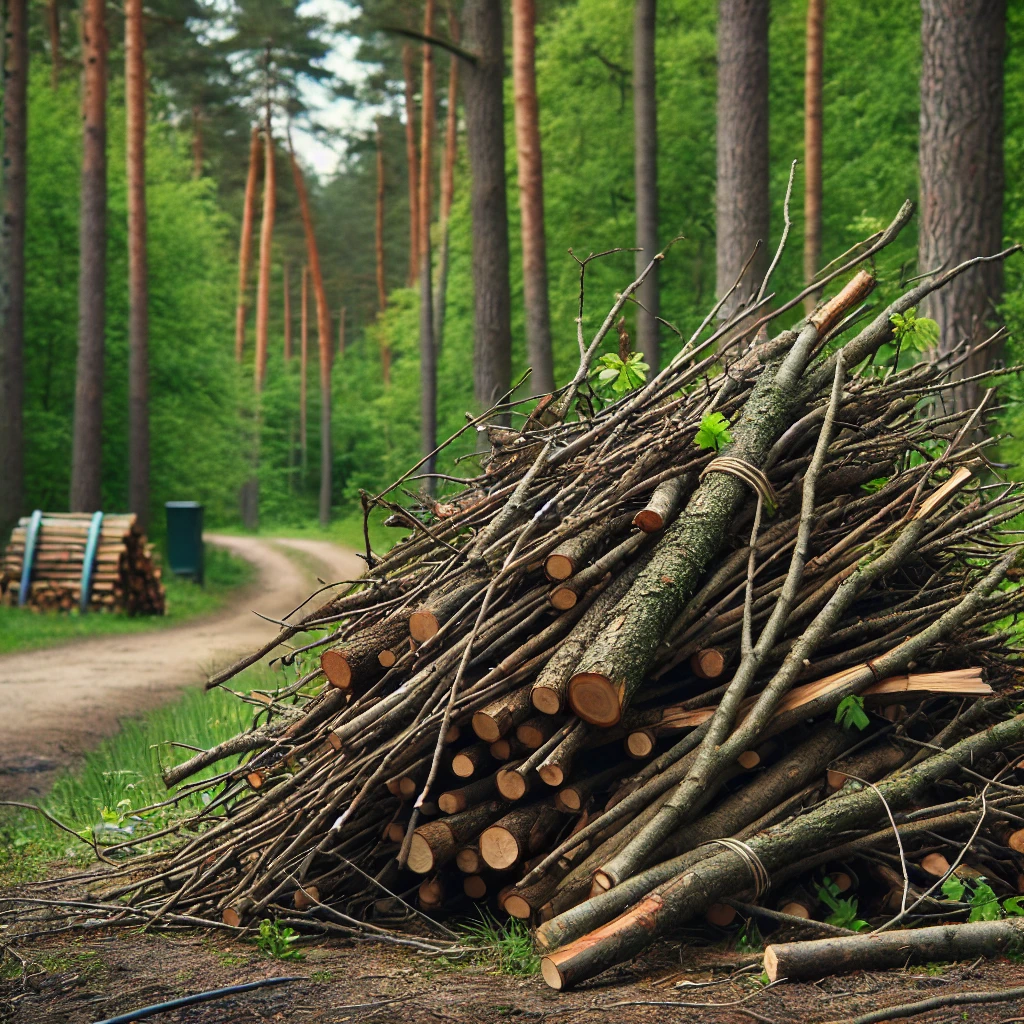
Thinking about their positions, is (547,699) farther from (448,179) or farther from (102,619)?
(448,179)

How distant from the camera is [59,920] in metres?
4.21

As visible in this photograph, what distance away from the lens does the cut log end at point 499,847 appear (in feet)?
12.2

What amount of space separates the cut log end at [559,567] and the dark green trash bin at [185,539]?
652 inches

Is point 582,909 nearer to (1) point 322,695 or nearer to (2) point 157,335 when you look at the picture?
(1) point 322,695

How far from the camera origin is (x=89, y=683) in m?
10.0

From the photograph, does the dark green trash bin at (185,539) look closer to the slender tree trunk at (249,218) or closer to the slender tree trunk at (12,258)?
the slender tree trunk at (12,258)

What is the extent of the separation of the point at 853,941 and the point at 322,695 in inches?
88.2

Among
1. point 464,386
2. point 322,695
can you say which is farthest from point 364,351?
point 322,695

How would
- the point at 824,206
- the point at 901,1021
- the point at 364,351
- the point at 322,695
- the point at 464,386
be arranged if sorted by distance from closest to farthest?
the point at 901,1021, the point at 322,695, the point at 824,206, the point at 464,386, the point at 364,351

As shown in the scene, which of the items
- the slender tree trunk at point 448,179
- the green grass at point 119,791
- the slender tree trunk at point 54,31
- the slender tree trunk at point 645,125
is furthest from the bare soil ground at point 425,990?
the slender tree trunk at point 54,31

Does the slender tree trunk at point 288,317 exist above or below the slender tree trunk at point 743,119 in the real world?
above

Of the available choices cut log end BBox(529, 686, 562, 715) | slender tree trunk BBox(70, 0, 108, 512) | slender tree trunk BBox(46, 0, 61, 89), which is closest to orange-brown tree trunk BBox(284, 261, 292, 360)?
slender tree trunk BBox(46, 0, 61, 89)

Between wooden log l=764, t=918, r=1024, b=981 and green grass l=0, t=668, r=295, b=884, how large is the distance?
3.01m

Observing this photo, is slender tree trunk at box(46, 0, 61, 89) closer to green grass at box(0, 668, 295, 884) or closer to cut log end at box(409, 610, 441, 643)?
green grass at box(0, 668, 295, 884)
